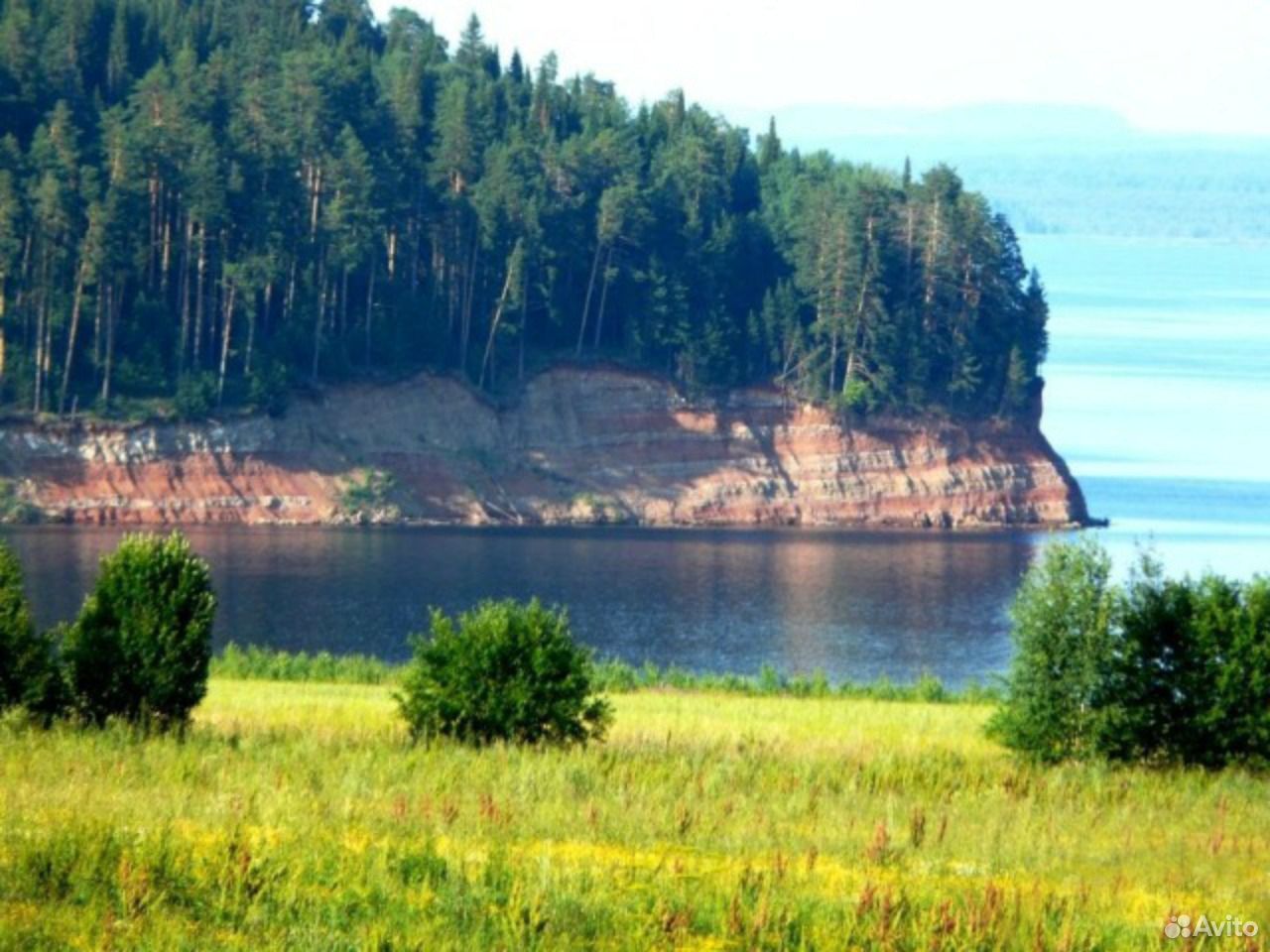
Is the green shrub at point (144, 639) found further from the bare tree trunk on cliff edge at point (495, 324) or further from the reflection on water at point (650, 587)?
the bare tree trunk on cliff edge at point (495, 324)

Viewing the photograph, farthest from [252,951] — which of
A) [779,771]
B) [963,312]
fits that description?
[963,312]

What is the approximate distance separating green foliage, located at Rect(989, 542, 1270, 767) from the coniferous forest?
70.6 m

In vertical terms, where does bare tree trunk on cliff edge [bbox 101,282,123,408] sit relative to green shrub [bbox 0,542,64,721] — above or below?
above

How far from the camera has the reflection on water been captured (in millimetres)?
72125

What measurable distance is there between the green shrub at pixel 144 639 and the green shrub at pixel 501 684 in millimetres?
2820

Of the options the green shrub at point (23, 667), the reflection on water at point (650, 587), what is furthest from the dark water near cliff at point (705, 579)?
the green shrub at point (23, 667)

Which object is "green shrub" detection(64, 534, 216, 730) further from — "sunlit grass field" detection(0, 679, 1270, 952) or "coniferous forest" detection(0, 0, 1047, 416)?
"coniferous forest" detection(0, 0, 1047, 416)

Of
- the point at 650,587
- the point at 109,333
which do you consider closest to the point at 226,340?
the point at 109,333

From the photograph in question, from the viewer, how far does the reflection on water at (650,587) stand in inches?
2840

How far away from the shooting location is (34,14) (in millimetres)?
117125

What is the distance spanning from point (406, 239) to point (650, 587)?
3426cm

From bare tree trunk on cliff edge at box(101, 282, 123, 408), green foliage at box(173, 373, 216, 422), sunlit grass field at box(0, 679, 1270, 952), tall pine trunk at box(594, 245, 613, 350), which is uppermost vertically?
tall pine trunk at box(594, 245, 613, 350)

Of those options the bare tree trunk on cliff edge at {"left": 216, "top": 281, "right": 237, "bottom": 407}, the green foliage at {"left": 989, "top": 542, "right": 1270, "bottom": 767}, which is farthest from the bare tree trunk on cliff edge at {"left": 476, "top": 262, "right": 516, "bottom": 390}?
the green foliage at {"left": 989, "top": 542, "right": 1270, "bottom": 767}

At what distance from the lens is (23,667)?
31.6m
